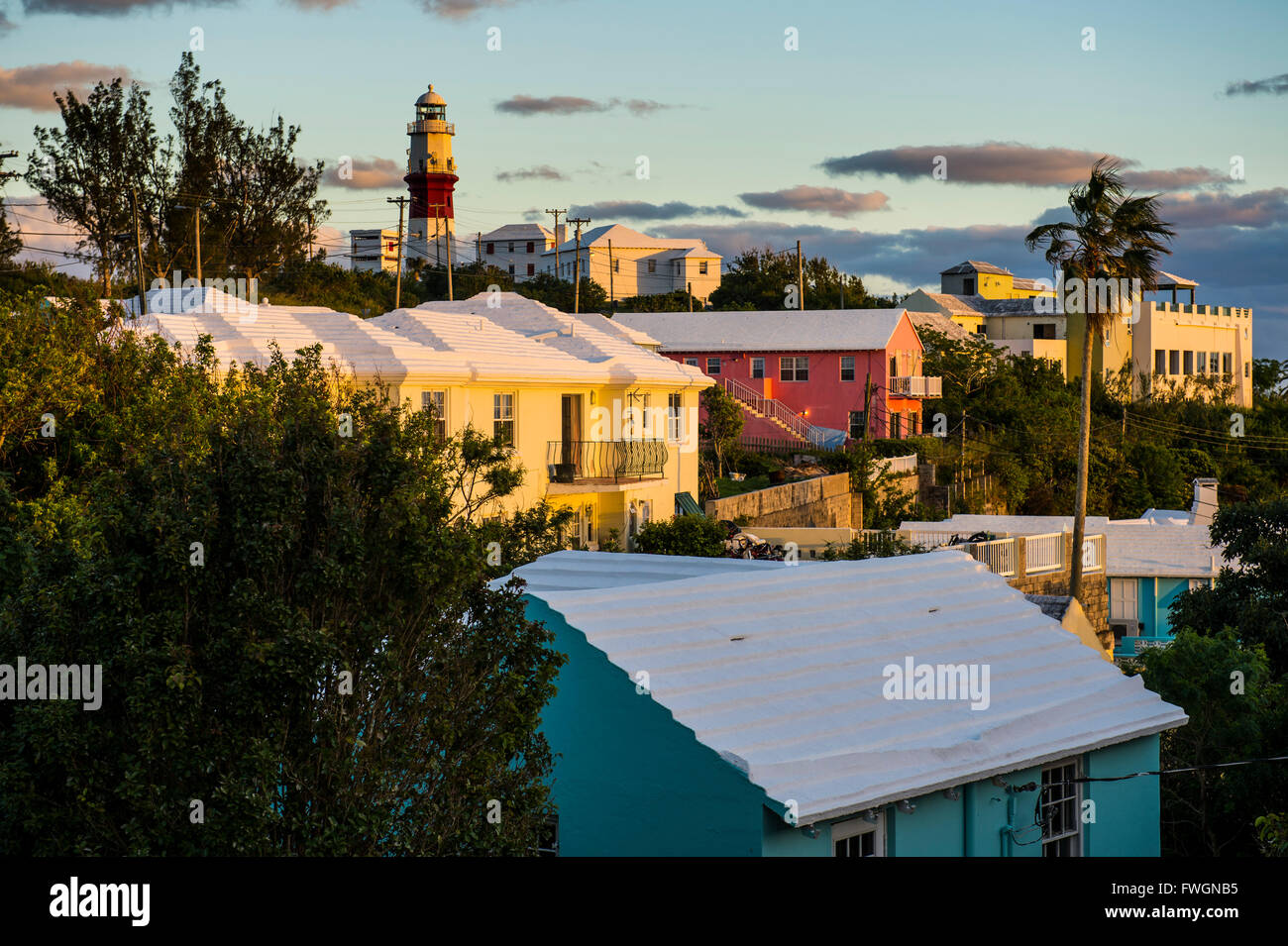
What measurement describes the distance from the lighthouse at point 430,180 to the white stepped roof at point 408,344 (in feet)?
199

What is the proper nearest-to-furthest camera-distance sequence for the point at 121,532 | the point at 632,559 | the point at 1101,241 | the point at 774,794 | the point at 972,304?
the point at 121,532 < the point at 774,794 < the point at 632,559 < the point at 1101,241 < the point at 972,304

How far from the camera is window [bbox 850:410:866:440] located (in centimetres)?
5933

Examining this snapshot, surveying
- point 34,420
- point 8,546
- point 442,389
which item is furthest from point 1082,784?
point 442,389

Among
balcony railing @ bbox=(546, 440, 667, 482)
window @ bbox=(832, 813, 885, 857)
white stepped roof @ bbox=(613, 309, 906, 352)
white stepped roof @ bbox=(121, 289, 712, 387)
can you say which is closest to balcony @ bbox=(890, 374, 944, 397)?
white stepped roof @ bbox=(613, 309, 906, 352)

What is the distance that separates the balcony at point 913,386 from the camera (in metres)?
59.2

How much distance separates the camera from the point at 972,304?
9131 centimetres

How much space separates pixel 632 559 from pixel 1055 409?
1932 inches

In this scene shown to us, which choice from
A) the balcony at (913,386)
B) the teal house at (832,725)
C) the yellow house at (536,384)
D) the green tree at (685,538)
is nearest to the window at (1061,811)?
the teal house at (832,725)

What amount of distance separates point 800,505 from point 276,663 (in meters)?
35.6

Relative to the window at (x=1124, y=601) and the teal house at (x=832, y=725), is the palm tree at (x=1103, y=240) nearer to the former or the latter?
the window at (x=1124, y=601)

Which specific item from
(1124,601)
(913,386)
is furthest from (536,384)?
(913,386)

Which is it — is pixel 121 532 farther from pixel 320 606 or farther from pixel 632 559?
pixel 632 559

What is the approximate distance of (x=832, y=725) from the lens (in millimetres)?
12336

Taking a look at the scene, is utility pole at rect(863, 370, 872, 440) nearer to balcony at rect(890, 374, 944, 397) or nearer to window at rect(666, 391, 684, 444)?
balcony at rect(890, 374, 944, 397)
